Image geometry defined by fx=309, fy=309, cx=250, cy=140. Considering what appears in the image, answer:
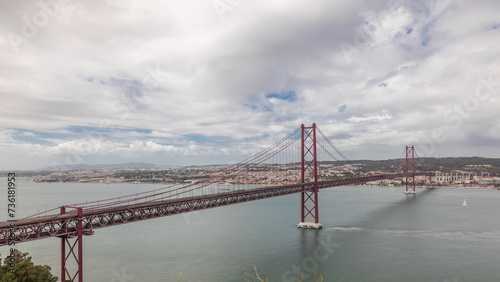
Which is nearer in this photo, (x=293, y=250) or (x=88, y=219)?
(x=88, y=219)

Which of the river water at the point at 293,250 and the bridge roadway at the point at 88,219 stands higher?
the bridge roadway at the point at 88,219

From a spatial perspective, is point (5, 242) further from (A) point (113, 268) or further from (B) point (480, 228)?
(B) point (480, 228)

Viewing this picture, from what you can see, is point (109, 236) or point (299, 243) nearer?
point (299, 243)

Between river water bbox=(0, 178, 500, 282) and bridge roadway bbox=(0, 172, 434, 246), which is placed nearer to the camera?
bridge roadway bbox=(0, 172, 434, 246)

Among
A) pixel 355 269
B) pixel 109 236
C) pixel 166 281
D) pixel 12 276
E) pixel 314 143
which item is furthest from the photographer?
pixel 314 143

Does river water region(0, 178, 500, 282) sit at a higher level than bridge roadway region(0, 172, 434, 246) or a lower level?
lower

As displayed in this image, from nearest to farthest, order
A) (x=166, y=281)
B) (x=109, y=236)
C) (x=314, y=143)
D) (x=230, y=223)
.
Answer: (x=166, y=281) → (x=109, y=236) → (x=314, y=143) → (x=230, y=223)

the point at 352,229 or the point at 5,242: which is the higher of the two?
the point at 5,242

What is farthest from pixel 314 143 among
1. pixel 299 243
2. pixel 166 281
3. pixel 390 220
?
pixel 166 281

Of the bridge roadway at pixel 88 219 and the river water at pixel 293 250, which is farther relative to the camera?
the river water at pixel 293 250

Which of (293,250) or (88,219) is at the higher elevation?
(88,219)

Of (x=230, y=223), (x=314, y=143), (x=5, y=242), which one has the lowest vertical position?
(x=230, y=223)
